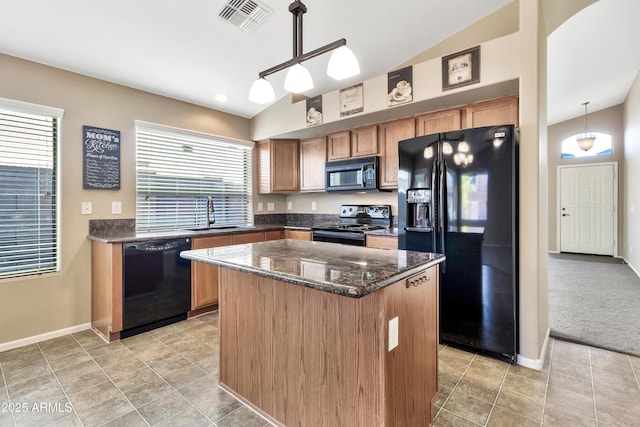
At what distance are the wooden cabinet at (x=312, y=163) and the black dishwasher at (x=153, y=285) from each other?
1.71 metres

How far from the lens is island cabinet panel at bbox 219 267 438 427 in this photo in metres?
1.24

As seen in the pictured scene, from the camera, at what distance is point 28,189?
2660 mm

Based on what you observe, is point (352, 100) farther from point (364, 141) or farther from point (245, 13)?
point (245, 13)

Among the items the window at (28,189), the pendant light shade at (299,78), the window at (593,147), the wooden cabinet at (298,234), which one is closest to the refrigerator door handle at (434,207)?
the pendant light shade at (299,78)

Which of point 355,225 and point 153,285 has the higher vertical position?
point 355,225

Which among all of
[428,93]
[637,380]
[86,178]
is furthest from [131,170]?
[637,380]

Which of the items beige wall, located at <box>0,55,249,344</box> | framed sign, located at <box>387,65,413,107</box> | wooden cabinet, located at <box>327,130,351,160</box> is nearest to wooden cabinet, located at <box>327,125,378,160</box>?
wooden cabinet, located at <box>327,130,351,160</box>

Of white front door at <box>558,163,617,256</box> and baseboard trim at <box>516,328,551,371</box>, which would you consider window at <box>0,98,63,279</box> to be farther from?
white front door at <box>558,163,617,256</box>

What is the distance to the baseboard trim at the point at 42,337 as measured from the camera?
8.37 ft

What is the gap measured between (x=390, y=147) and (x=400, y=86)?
658mm

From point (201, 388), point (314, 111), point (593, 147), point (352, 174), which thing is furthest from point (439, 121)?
point (593, 147)

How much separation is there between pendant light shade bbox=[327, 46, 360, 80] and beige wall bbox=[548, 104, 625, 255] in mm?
6565

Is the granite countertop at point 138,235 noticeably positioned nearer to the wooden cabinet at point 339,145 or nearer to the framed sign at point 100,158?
the framed sign at point 100,158

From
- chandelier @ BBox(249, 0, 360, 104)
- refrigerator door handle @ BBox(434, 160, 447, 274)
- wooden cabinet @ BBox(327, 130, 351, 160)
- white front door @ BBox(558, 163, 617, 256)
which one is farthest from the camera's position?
white front door @ BBox(558, 163, 617, 256)
